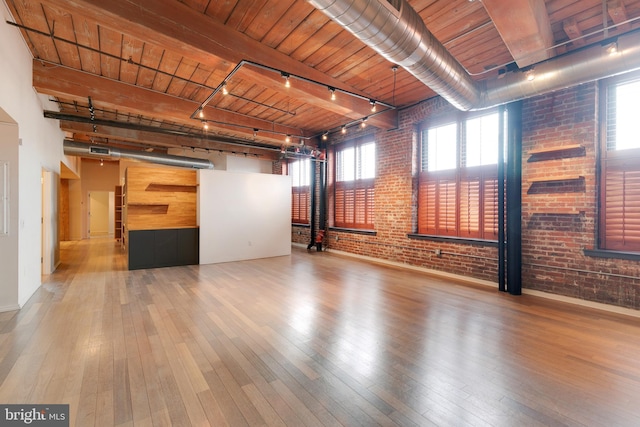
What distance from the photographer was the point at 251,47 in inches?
151

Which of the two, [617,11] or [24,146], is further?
[24,146]

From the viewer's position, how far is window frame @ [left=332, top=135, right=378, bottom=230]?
7492 millimetres

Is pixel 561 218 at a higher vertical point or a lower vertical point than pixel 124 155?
lower

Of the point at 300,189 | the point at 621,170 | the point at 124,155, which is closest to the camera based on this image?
the point at 621,170

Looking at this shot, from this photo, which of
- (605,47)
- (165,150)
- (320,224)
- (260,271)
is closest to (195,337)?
(260,271)

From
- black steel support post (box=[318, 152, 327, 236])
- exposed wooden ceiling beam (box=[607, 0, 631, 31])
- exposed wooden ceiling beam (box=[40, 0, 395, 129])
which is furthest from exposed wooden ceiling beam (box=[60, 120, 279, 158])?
exposed wooden ceiling beam (box=[607, 0, 631, 31])

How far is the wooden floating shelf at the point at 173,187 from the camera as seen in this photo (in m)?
6.58

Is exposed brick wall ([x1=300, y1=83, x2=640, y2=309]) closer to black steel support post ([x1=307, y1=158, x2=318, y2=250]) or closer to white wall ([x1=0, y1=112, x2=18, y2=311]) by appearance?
black steel support post ([x1=307, y1=158, x2=318, y2=250])

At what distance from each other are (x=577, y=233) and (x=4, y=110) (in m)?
7.67

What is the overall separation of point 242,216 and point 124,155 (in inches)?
167

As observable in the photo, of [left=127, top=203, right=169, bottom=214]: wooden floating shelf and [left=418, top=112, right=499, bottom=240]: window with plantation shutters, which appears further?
[left=127, top=203, right=169, bottom=214]: wooden floating shelf

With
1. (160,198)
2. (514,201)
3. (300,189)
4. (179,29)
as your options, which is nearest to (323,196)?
(300,189)

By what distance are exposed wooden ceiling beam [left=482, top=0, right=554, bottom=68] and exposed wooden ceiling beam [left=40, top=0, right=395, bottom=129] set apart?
2.74 meters

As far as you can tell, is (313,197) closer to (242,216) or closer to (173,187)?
(242,216)
